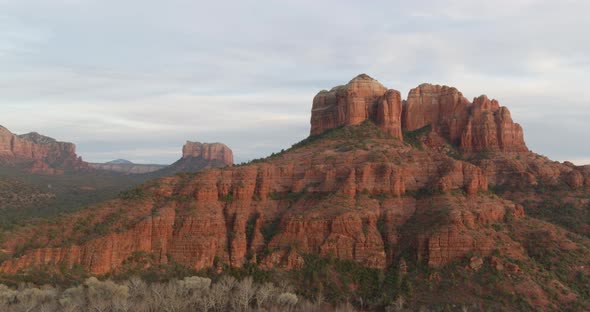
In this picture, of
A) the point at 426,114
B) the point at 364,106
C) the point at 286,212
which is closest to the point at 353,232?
the point at 286,212

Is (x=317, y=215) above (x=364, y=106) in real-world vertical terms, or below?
below

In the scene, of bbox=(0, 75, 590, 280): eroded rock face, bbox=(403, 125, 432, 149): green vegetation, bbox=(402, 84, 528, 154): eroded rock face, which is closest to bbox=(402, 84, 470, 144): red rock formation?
bbox=(402, 84, 528, 154): eroded rock face

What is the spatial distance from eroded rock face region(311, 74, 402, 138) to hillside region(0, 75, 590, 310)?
693cm

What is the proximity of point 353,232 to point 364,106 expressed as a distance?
4115cm

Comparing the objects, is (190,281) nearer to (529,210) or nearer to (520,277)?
(520,277)

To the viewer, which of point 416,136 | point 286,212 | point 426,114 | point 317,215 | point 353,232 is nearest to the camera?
point 353,232

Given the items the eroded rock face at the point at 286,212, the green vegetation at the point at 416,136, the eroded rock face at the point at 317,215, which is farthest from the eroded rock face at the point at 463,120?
the eroded rock face at the point at 286,212

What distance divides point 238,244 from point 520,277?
41889mm

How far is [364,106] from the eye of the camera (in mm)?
117312

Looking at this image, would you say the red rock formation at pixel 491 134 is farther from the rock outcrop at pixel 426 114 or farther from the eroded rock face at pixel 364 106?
the eroded rock face at pixel 364 106

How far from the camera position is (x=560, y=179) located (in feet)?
373

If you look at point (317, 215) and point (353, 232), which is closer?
point (353, 232)

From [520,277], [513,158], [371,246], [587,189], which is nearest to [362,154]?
[371,246]

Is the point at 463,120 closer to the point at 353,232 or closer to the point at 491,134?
the point at 491,134
